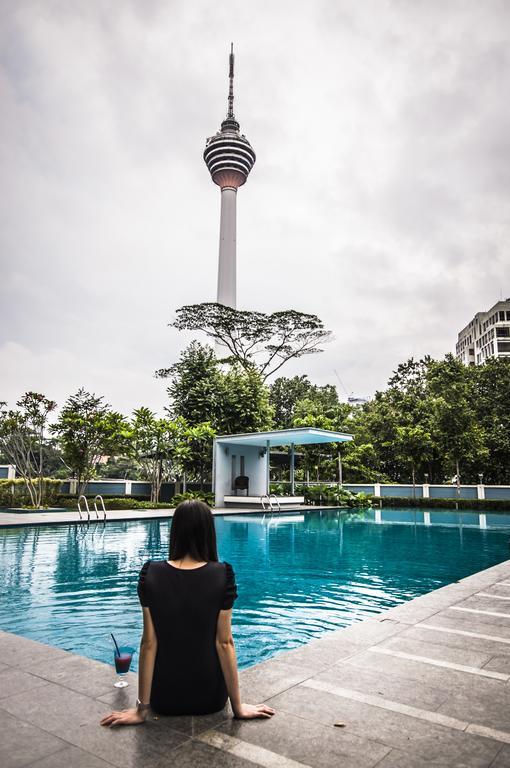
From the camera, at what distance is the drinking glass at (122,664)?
3162 millimetres

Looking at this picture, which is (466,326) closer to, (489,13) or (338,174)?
(338,174)

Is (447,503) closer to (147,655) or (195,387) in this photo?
(195,387)

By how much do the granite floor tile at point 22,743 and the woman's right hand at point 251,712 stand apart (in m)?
0.82

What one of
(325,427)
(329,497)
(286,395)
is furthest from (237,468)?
(286,395)

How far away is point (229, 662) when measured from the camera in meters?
2.58

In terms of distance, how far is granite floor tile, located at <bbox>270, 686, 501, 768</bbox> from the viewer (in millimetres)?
2348

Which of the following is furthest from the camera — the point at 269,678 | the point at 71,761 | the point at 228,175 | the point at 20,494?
the point at 228,175

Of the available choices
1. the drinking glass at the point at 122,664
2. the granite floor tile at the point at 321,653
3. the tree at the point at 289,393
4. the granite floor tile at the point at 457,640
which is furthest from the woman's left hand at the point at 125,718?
the tree at the point at 289,393

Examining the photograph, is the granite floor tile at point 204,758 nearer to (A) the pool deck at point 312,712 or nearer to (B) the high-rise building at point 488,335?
(A) the pool deck at point 312,712

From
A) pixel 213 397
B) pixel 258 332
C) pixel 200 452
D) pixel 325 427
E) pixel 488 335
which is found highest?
pixel 488 335

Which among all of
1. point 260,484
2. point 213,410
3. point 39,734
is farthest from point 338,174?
point 39,734

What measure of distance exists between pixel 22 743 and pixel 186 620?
891 mm

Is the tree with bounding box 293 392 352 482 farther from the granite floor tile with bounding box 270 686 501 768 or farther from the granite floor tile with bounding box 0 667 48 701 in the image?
the granite floor tile with bounding box 270 686 501 768

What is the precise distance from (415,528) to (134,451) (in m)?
12.1
